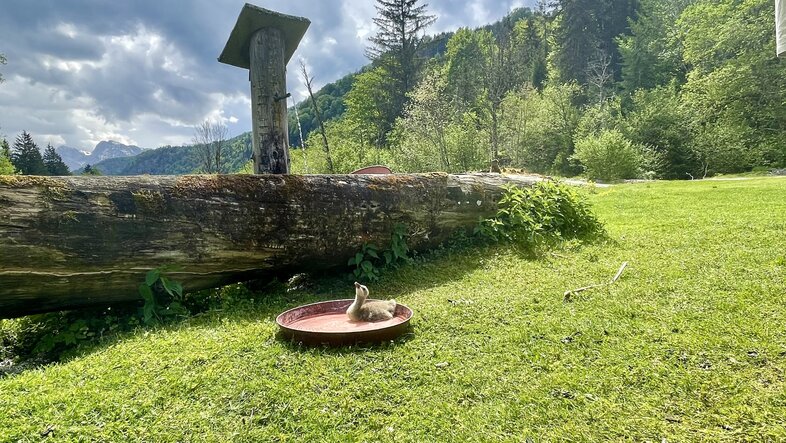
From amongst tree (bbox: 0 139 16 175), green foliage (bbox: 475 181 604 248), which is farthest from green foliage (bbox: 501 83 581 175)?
tree (bbox: 0 139 16 175)

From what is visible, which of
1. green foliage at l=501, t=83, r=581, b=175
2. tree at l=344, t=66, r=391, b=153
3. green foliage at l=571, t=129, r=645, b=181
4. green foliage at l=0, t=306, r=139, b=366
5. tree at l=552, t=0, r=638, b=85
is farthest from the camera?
tree at l=552, t=0, r=638, b=85

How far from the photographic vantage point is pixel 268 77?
5273 mm

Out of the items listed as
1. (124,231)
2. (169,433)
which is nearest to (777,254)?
(169,433)

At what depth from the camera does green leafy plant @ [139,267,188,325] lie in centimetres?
383

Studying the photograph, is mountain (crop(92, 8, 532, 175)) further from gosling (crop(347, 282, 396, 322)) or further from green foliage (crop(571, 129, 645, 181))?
gosling (crop(347, 282, 396, 322))

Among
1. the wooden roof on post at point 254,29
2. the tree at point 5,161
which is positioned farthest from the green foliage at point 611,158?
the tree at point 5,161

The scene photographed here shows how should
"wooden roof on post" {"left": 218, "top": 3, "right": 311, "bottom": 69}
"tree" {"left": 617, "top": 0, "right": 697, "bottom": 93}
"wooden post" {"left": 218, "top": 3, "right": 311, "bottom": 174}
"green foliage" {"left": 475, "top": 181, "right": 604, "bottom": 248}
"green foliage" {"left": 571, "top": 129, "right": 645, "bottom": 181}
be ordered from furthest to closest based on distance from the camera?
"tree" {"left": 617, "top": 0, "right": 697, "bottom": 93} < "green foliage" {"left": 571, "top": 129, "right": 645, "bottom": 181} < "green foliage" {"left": 475, "top": 181, "right": 604, "bottom": 248} < "wooden post" {"left": 218, "top": 3, "right": 311, "bottom": 174} < "wooden roof on post" {"left": 218, "top": 3, "right": 311, "bottom": 69}

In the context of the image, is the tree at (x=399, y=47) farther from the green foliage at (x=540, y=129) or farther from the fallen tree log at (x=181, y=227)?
the fallen tree log at (x=181, y=227)

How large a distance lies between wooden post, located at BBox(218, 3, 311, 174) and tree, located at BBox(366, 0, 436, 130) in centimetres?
3372

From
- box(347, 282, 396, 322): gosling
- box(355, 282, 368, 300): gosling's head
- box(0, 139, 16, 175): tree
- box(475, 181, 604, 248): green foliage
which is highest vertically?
box(0, 139, 16, 175): tree

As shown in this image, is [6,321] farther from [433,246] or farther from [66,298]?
[433,246]

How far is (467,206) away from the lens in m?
6.20

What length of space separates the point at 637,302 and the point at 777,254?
2.03 m

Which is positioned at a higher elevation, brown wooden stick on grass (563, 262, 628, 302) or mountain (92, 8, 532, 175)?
mountain (92, 8, 532, 175)
